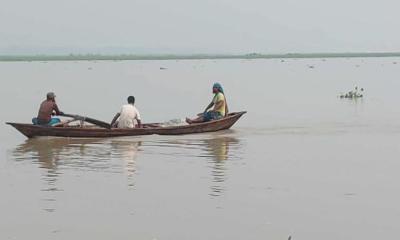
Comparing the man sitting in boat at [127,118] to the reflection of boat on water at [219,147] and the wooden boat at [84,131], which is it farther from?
the reflection of boat on water at [219,147]

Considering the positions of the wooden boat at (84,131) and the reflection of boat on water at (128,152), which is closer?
the reflection of boat on water at (128,152)

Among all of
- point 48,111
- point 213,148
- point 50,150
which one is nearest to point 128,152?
point 50,150

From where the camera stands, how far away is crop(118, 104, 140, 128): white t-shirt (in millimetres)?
20797

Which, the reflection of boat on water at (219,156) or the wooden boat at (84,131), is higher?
the wooden boat at (84,131)

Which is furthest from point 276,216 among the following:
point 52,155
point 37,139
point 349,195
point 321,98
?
point 321,98

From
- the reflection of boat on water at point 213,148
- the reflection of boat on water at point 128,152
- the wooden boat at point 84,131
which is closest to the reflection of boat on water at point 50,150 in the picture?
the wooden boat at point 84,131

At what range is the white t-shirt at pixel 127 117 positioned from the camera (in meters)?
20.8

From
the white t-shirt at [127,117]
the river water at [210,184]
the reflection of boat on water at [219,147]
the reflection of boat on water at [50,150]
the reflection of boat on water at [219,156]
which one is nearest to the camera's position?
the river water at [210,184]

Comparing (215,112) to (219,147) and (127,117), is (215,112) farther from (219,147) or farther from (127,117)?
(219,147)

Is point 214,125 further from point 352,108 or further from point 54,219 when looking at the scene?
point 352,108

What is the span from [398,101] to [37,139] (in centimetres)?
2492

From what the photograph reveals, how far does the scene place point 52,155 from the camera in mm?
18016

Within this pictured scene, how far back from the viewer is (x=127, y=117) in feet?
68.5

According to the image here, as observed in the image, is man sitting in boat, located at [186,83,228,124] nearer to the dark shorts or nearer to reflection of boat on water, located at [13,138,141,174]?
the dark shorts
